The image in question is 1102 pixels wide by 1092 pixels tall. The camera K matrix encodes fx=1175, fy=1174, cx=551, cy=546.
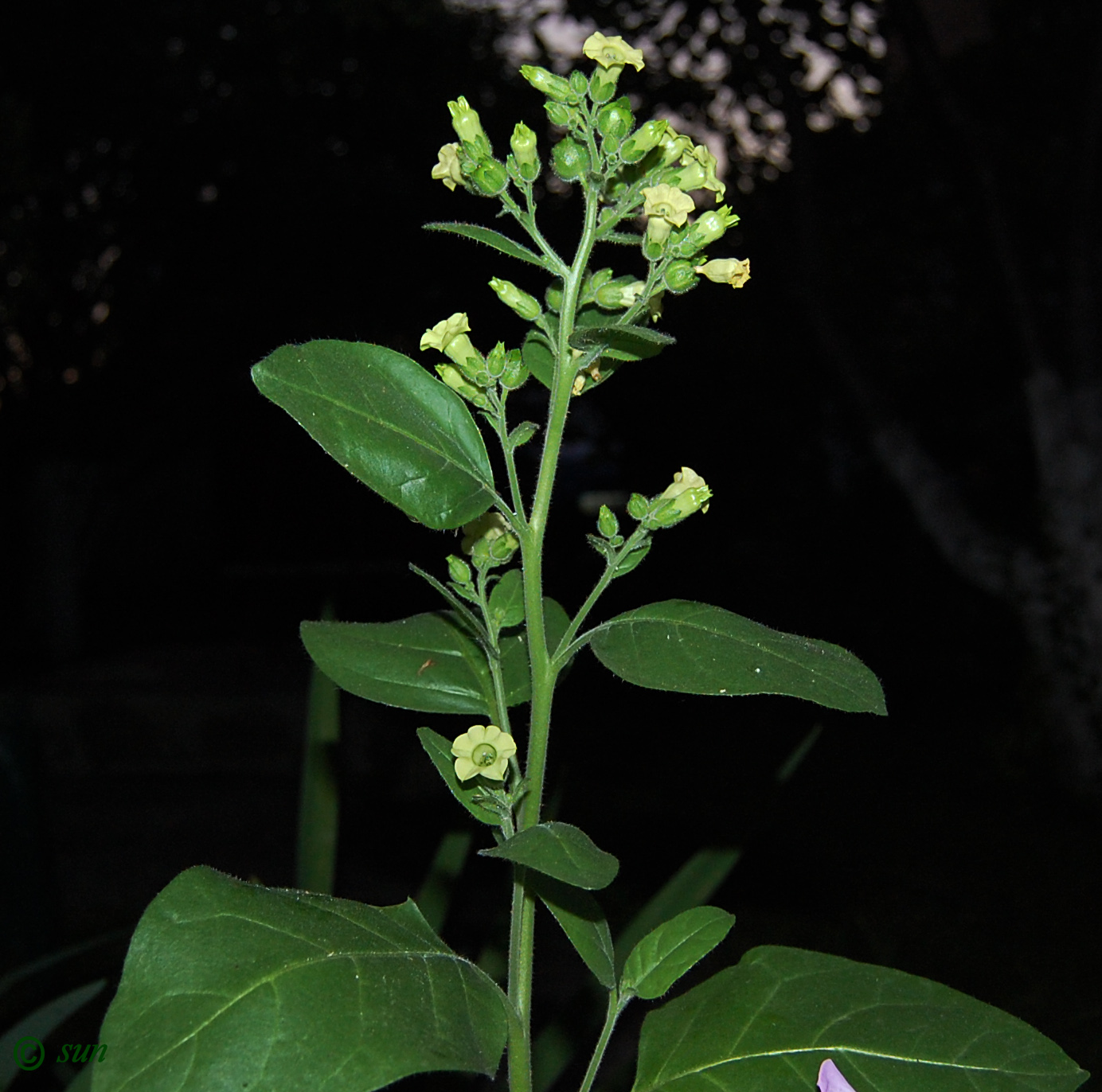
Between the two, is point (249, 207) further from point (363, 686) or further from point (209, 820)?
point (363, 686)

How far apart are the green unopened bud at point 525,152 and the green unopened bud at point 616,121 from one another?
43 mm

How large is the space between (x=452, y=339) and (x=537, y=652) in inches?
6.2

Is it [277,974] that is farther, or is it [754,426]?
[754,426]

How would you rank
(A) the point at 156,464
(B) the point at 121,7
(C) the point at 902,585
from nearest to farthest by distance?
(B) the point at 121,7, (C) the point at 902,585, (A) the point at 156,464

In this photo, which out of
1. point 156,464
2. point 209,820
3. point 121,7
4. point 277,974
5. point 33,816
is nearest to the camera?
point 277,974

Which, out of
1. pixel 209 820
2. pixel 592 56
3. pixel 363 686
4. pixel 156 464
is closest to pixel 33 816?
pixel 363 686

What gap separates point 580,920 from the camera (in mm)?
470

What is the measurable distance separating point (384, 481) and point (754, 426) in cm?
577

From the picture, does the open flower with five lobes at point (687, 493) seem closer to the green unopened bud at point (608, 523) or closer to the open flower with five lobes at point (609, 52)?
the green unopened bud at point (608, 523)

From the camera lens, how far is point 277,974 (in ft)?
1.23

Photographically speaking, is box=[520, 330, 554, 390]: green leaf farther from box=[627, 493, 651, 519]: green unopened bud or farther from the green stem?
the green stem

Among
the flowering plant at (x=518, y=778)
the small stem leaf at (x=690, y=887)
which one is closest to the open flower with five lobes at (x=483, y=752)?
the flowering plant at (x=518, y=778)

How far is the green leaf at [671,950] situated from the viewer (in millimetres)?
487

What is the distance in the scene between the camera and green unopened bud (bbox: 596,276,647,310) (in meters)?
0.50
